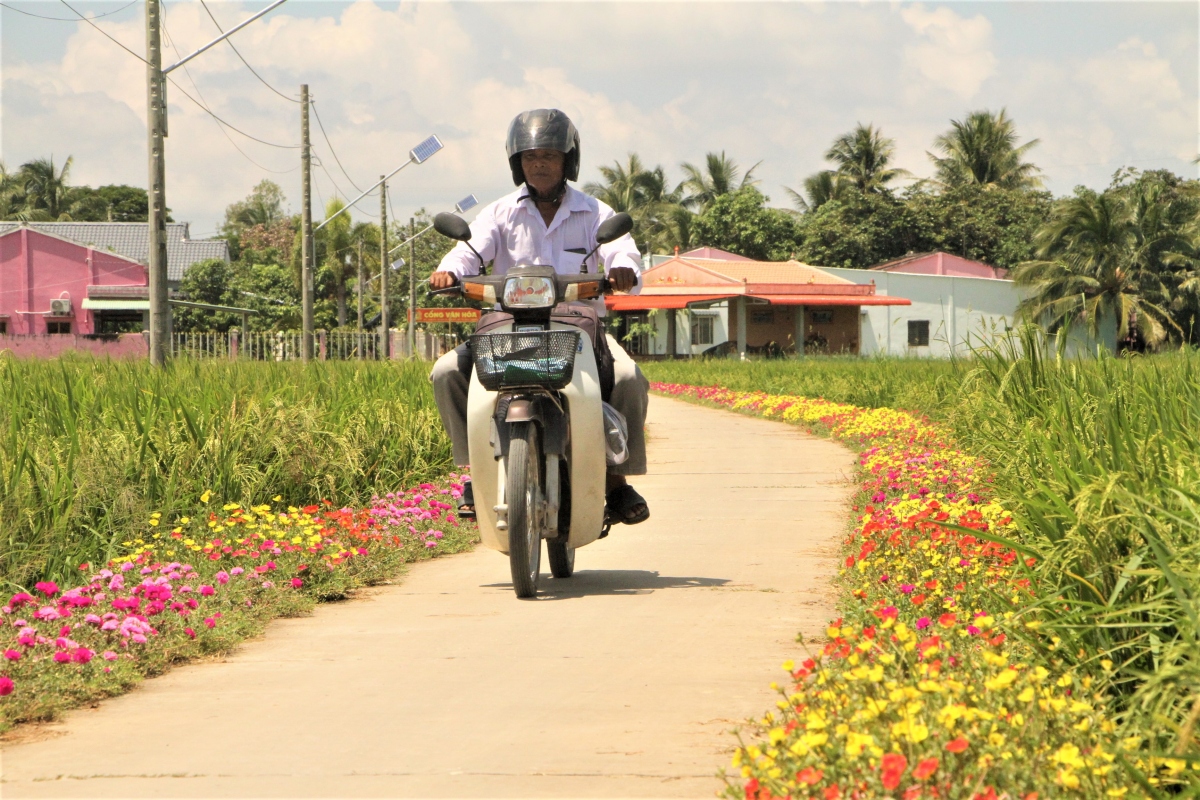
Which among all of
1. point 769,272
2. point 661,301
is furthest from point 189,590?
point 769,272

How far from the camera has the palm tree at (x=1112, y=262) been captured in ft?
140

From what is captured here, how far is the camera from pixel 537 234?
6082 millimetres

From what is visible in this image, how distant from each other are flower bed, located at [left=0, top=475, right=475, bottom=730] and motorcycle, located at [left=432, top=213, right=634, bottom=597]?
91 centimetres

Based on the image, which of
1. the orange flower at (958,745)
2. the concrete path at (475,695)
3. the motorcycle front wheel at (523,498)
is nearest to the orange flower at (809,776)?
the orange flower at (958,745)

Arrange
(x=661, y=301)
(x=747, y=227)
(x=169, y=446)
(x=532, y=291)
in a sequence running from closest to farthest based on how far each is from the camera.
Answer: (x=532, y=291)
(x=169, y=446)
(x=661, y=301)
(x=747, y=227)

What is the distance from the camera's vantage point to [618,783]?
3.11 metres

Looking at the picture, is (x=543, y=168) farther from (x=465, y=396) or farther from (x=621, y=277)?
(x=465, y=396)

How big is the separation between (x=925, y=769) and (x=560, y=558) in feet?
12.4

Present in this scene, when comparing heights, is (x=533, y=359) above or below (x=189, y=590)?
above

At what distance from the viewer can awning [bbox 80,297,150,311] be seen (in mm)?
46344

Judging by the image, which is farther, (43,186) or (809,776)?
(43,186)

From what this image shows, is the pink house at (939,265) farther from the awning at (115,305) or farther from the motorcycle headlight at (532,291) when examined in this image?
the motorcycle headlight at (532,291)

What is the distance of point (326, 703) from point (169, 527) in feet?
10.2

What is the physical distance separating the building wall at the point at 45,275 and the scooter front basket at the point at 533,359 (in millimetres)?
45305
